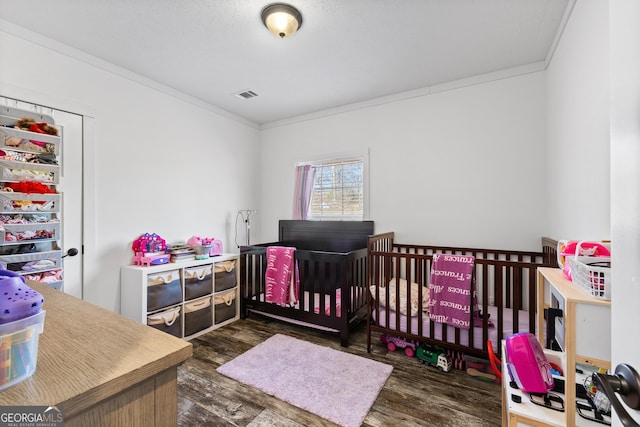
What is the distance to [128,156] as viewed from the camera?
99.0 inches

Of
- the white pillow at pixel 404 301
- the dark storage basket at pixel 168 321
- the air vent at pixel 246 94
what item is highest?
the air vent at pixel 246 94

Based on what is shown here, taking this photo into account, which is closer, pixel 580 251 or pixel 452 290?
pixel 580 251

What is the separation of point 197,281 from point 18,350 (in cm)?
229

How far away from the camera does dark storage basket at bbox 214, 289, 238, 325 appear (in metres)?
2.86

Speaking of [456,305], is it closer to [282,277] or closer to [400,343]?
[400,343]

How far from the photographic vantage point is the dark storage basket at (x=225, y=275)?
9.45ft

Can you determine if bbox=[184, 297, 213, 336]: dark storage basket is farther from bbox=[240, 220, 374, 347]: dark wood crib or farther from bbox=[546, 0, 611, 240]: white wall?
bbox=[546, 0, 611, 240]: white wall

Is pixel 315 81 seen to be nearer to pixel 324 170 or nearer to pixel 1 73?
pixel 324 170

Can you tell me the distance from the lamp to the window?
1.68m

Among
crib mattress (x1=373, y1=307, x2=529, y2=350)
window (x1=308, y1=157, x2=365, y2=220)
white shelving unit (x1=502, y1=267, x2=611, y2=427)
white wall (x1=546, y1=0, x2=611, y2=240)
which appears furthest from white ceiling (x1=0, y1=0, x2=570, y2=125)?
crib mattress (x1=373, y1=307, x2=529, y2=350)

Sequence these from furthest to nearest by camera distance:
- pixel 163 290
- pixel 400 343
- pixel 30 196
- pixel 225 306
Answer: pixel 225 306 → pixel 163 290 → pixel 400 343 → pixel 30 196

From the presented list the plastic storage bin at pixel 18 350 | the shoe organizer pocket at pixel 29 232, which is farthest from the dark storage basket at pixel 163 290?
the plastic storage bin at pixel 18 350

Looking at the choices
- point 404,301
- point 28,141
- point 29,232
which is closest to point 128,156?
point 28,141

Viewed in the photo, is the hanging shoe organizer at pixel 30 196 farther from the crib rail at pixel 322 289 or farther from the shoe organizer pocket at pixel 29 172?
the crib rail at pixel 322 289
